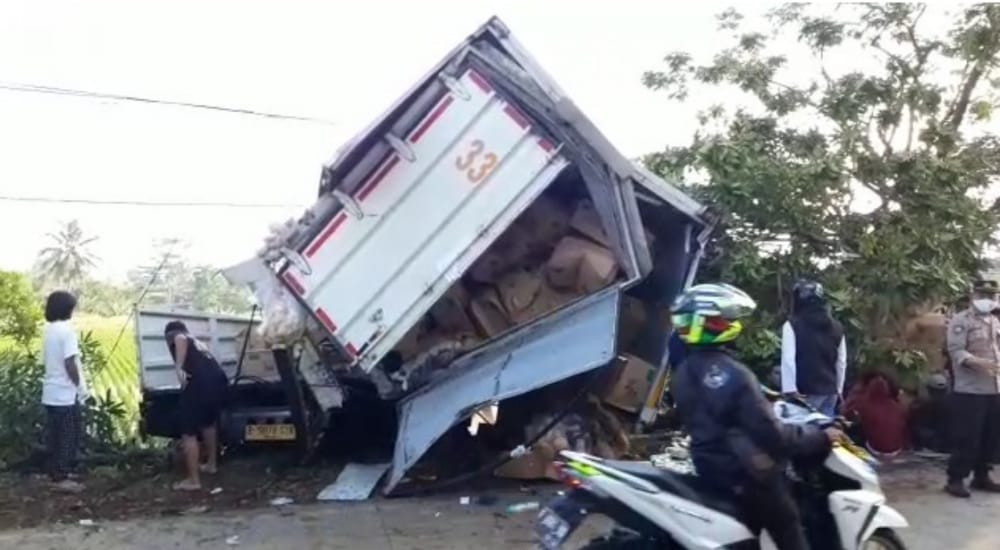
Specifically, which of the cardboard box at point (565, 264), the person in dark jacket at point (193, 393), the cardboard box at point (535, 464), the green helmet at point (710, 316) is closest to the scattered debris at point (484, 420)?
the cardboard box at point (535, 464)

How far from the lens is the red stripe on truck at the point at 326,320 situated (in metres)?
6.75

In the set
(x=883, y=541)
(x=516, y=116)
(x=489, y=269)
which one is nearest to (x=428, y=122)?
(x=516, y=116)

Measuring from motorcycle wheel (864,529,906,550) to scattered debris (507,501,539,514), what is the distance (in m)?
2.36

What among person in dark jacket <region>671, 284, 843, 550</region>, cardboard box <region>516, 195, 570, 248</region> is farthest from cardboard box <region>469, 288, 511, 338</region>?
person in dark jacket <region>671, 284, 843, 550</region>

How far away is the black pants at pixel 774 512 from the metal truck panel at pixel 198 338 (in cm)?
508

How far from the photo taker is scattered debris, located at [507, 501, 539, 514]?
Answer: 6486mm

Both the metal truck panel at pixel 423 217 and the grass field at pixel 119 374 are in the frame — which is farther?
the grass field at pixel 119 374

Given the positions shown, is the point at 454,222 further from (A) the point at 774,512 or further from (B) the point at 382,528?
(A) the point at 774,512

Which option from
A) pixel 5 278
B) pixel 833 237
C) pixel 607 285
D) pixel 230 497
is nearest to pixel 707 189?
pixel 833 237

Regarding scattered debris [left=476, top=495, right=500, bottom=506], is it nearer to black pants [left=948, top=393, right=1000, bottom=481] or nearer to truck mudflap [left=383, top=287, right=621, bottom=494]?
truck mudflap [left=383, top=287, right=621, bottom=494]

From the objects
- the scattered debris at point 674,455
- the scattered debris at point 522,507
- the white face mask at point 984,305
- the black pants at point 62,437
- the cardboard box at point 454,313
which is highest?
the white face mask at point 984,305

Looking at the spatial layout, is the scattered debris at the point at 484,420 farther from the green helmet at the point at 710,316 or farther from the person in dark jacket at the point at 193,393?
Result: the green helmet at the point at 710,316

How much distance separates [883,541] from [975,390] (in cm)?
306

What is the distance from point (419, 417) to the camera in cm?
698
